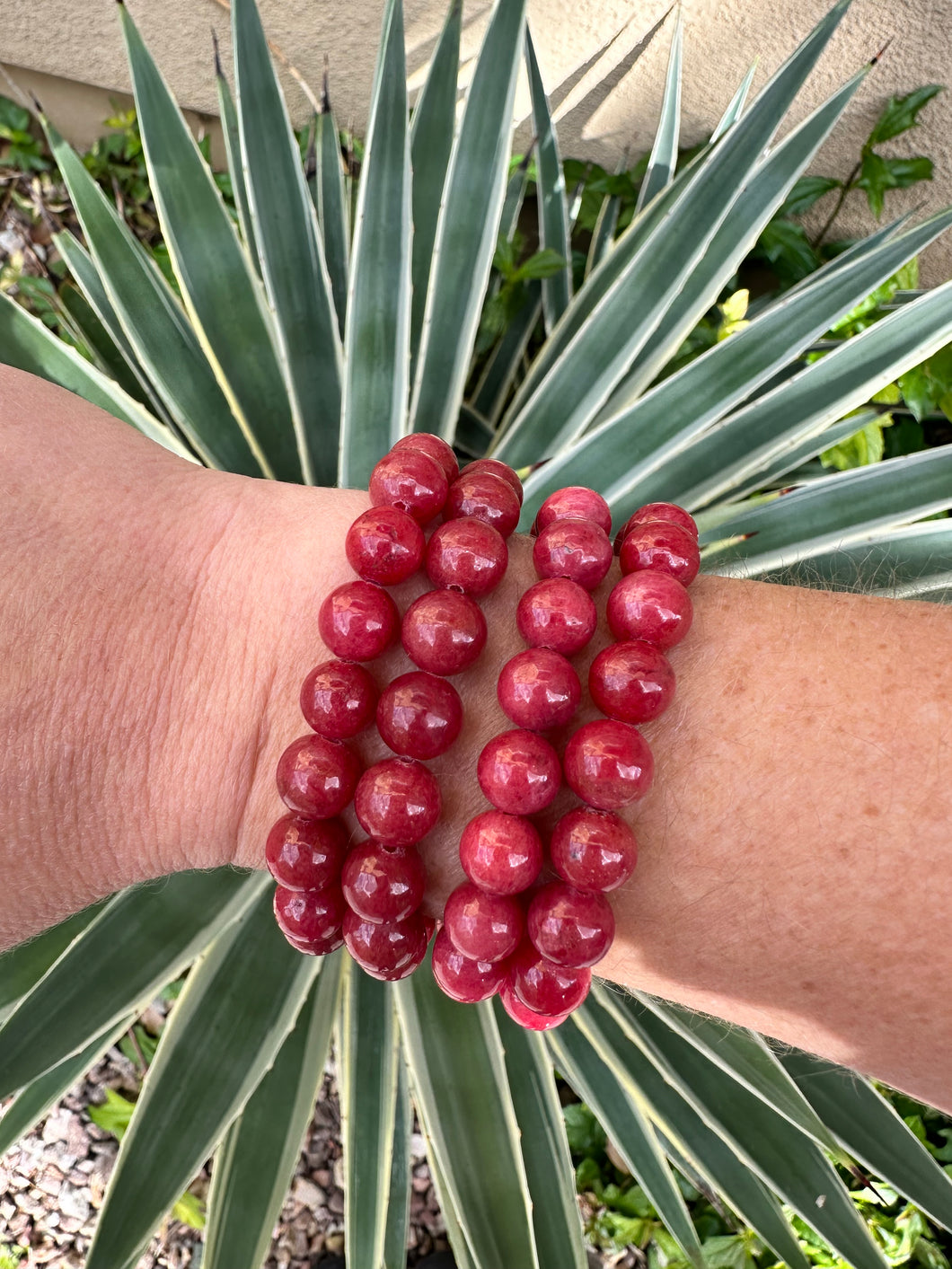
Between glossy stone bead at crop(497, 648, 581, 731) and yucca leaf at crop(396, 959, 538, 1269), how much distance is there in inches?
20.0

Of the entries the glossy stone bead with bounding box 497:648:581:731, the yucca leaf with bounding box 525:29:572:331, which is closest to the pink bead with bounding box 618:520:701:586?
the glossy stone bead with bounding box 497:648:581:731

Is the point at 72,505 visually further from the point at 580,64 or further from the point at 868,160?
the point at 868,160

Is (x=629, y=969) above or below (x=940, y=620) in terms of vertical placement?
below

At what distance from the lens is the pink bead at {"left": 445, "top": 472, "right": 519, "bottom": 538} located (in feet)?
2.14

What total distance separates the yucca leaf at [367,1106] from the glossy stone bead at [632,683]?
60 centimetres

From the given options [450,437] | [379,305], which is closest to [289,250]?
[379,305]

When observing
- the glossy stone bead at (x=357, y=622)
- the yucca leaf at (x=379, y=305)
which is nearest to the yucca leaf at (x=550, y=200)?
the yucca leaf at (x=379, y=305)

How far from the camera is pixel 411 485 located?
638 mm

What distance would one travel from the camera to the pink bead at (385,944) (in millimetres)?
598

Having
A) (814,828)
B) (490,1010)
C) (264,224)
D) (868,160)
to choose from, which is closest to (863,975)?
(814,828)

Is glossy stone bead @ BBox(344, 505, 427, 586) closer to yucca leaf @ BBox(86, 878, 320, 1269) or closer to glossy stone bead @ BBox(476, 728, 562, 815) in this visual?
glossy stone bead @ BBox(476, 728, 562, 815)

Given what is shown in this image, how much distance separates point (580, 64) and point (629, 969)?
5.17 ft

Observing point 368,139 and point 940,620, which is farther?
point 368,139

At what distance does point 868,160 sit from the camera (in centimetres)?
150
